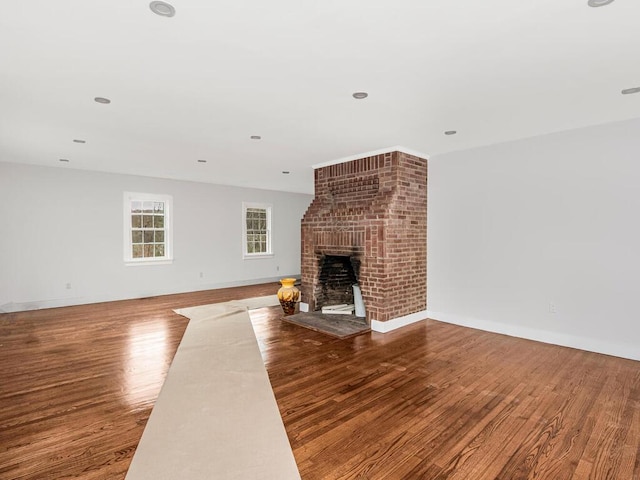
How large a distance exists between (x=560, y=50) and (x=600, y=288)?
105 inches

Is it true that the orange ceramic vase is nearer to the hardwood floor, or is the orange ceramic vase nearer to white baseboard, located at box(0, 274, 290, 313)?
the hardwood floor

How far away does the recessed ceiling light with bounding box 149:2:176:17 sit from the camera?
5.48 ft

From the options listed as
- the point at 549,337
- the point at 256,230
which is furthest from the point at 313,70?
the point at 256,230

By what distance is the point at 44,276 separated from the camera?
18.4 feet

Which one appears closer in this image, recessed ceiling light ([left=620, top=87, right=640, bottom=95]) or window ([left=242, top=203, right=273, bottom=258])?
recessed ceiling light ([left=620, top=87, right=640, bottom=95])

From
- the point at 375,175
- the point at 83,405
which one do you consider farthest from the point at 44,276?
the point at 375,175

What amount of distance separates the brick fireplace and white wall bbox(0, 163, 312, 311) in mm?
3180

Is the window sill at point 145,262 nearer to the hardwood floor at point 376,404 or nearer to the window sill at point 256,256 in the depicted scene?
the window sill at point 256,256

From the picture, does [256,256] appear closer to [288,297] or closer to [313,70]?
[288,297]

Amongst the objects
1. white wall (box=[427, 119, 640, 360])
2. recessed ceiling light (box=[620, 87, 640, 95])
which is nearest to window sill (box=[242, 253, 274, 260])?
white wall (box=[427, 119, 640, 360])

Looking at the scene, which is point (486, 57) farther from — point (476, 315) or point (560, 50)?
point (476, 315)

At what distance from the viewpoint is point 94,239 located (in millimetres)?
6051

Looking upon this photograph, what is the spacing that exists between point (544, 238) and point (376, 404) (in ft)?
9.70

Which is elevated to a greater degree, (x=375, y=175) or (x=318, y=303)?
(x=375, y=175)
